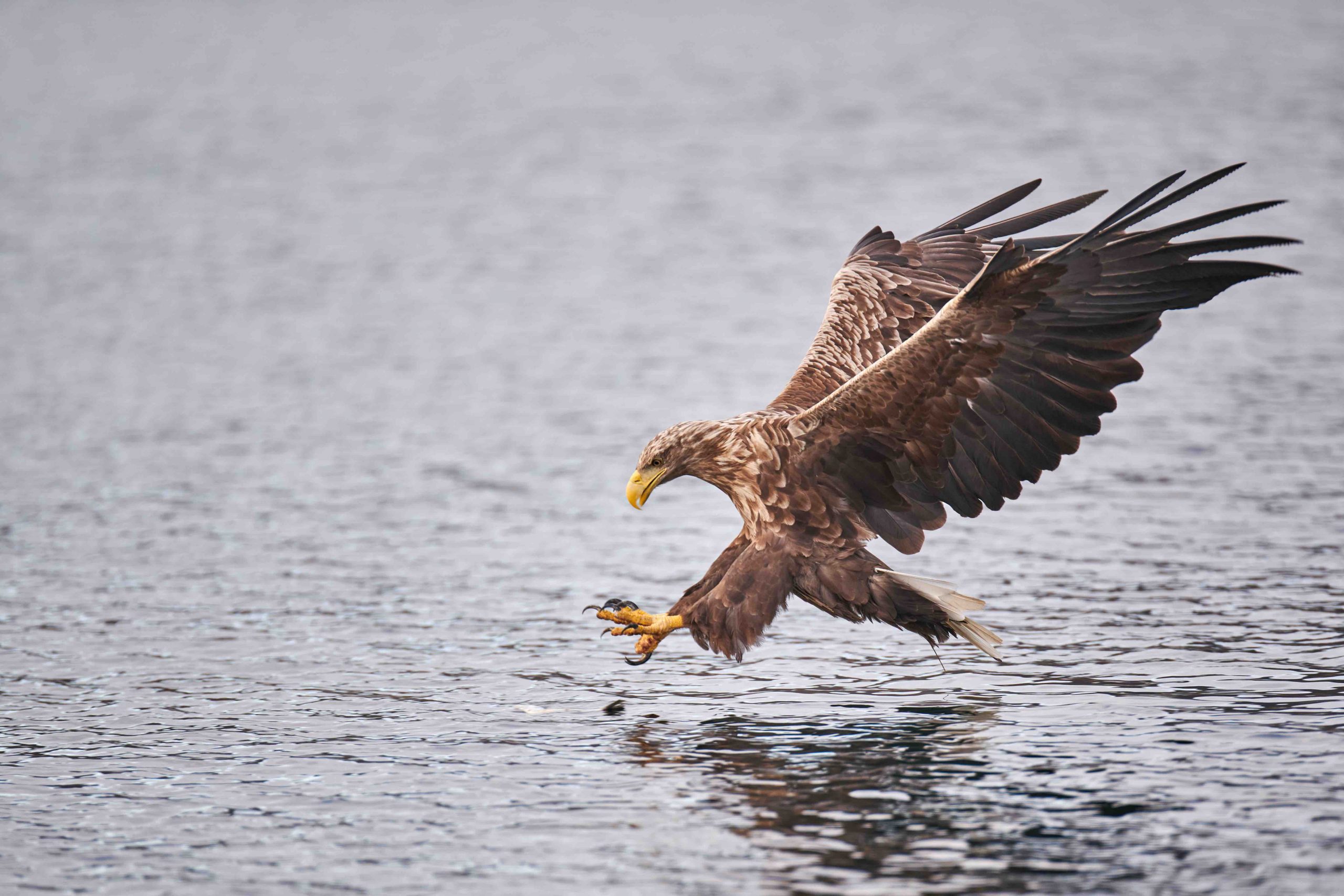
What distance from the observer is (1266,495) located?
9.66m

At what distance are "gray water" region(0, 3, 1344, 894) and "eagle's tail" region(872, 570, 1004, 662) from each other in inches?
9.1

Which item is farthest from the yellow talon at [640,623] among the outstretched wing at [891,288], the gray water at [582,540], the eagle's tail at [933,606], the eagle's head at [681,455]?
the outstretched wing at [891,288]

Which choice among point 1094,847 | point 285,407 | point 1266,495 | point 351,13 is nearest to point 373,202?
point 285,407

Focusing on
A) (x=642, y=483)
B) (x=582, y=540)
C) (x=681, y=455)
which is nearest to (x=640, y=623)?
(x=642, y=483)

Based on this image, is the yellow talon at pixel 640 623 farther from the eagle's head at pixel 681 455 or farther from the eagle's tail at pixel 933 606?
the eagle's tail at pixel 933 606

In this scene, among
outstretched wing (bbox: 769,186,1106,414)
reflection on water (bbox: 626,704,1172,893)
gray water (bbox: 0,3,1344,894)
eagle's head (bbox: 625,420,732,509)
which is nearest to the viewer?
reflection on water (bbox: 626,704,1172,893)

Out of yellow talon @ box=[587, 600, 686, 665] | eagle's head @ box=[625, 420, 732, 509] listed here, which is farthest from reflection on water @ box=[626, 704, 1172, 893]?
eagle's head @ box=[625, 420, 732, 509]

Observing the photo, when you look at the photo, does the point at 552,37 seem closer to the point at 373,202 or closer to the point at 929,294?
the point at 373,202

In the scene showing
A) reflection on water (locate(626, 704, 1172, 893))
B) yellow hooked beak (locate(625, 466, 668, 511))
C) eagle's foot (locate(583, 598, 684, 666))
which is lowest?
reflection on water (locate(626, 704, 1172, 893))

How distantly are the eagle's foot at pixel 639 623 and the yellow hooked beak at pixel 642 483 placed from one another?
45 cm

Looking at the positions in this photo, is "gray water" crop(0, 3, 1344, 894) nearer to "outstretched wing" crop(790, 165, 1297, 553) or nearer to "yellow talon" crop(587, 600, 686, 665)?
"yellow talon" crop(587, 600, 686, 665)

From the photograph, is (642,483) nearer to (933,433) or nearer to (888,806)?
(933,433)

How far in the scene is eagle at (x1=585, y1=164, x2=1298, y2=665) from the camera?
6.12 m

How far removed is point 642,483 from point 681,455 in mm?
198
